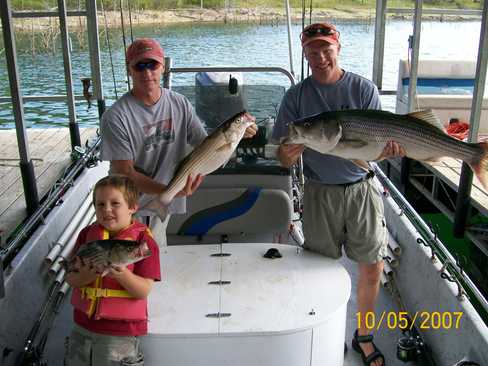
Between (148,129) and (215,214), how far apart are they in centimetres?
121

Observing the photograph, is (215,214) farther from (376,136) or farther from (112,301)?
(112,301)

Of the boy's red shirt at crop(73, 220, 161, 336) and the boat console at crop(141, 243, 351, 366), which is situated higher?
the boy's red shirt at crop(73, 220, 161, 336)

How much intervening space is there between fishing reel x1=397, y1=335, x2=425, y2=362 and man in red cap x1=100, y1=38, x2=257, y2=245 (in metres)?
1.47

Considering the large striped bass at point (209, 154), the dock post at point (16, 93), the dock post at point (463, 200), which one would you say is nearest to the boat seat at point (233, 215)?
the large striped bass at point (209, 154)

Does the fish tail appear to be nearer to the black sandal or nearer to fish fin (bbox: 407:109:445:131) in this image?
fish fin (bbox: 407:109:445:131)

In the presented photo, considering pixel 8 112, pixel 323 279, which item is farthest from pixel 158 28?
pixel 323 279

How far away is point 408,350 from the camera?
308 centimetres

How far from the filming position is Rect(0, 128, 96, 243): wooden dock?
4.92 metres

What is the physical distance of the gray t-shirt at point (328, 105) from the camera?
9.42ft

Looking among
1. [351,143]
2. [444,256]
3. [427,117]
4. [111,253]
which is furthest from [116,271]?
[444,256]

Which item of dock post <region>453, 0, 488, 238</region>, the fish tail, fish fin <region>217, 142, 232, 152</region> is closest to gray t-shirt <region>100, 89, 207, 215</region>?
fish fin <region>217, 142, 232, 152</region>

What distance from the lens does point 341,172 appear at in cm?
295

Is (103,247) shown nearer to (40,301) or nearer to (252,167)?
(40,301)

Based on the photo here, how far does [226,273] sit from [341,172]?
31.6 inches
